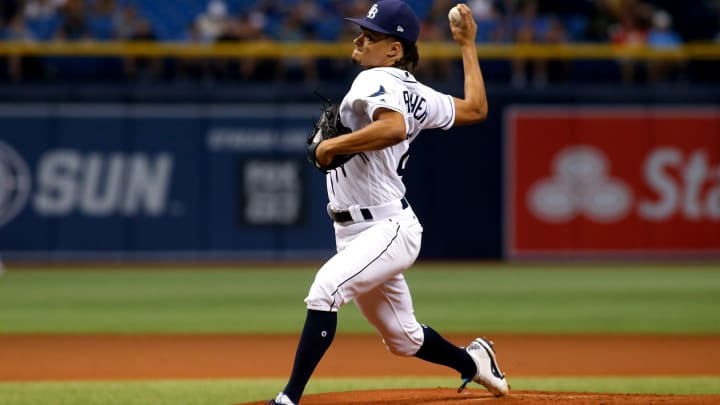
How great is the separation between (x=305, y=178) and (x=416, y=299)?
4.47 metres

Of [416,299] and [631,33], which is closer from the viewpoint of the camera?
[416,299]

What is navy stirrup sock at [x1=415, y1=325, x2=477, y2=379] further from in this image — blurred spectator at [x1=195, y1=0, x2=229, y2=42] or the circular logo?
the circular logo

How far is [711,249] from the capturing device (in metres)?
16.7

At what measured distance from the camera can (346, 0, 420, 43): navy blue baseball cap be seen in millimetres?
4980

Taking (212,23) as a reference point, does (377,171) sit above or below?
below

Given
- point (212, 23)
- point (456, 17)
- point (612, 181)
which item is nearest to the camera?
point (456, 17)

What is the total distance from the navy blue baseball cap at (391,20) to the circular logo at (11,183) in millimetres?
11654

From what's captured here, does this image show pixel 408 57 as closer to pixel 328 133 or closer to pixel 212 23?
pixel 328 133

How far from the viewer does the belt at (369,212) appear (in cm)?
504

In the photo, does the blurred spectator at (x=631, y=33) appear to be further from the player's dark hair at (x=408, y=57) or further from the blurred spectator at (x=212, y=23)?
the player's dark hair at (x=408, y=57)

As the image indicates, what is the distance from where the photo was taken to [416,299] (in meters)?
12.1

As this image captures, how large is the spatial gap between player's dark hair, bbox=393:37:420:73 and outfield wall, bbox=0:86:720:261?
10937mm

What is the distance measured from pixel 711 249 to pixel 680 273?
4.70ft

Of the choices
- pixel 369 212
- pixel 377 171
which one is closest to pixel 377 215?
pixel 369 212
